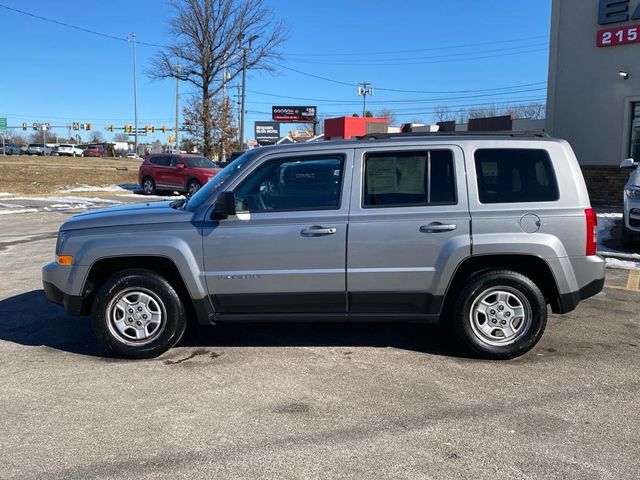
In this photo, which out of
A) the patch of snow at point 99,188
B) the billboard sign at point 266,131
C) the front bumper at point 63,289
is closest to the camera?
the front bumper at point 63,289

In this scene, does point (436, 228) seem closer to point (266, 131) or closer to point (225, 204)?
point (225, 204)

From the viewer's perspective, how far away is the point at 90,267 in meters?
4.79

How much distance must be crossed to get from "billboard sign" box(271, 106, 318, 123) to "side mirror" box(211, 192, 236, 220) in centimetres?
6843

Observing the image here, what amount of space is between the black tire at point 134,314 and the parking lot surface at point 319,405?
148mm

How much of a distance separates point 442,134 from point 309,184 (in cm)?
124

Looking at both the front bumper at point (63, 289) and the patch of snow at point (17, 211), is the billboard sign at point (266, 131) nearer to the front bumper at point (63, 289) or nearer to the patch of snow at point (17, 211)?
the patch of snow at point (17, 211)

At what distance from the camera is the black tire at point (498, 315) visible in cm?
470

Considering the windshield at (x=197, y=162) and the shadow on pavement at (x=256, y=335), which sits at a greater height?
the windshield at (x=197, y=162)

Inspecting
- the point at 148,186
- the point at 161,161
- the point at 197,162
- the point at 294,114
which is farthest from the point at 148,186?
the point at 294,114

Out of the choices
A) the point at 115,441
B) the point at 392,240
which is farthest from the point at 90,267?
the point at 392,240

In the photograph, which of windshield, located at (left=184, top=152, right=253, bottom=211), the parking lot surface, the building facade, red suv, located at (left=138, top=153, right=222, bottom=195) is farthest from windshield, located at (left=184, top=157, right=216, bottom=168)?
windshield, located at (left=184, top=152, right=253, bottom=211)

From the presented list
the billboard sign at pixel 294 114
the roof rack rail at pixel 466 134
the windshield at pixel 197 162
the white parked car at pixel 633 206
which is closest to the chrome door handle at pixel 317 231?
the roof rack rail at pixel 466 134

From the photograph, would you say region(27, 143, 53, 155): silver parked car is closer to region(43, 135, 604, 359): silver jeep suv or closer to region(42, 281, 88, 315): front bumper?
region(42, 281, 88, 315): front bumper

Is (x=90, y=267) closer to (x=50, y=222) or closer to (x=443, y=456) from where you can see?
(x=443, y=456)
